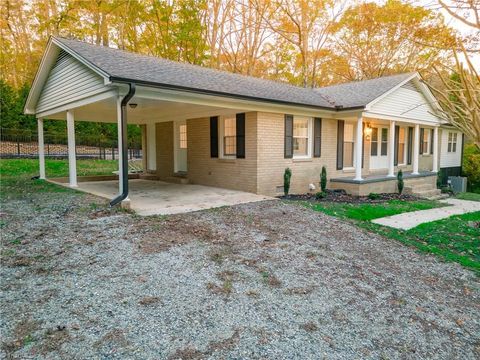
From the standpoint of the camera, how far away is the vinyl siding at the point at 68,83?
8383mm

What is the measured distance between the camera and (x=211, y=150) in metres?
11.4

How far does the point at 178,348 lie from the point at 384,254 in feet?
12.8

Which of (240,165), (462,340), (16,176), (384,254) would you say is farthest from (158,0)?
(462,340)

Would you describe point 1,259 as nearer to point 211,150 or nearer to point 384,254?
point 384,254

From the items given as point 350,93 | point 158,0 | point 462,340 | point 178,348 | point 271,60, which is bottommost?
point 462,340

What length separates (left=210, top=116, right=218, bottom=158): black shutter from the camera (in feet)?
36.4

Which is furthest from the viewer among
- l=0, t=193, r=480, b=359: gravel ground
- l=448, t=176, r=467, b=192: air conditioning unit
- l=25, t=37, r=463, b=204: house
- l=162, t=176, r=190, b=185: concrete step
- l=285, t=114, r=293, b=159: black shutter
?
l=448, t=176, r=467, b=192: air conditioning unit

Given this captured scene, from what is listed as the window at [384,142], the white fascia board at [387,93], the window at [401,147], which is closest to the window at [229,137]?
the white fascia board at [387,93]

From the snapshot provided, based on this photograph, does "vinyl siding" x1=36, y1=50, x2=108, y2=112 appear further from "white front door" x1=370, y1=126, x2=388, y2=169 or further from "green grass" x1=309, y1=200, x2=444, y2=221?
"white front door" x1=370, y1=126, x2=388, y2=169

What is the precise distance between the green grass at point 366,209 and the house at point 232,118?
172 cm

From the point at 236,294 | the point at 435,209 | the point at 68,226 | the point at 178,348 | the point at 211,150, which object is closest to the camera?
the point at 178,348

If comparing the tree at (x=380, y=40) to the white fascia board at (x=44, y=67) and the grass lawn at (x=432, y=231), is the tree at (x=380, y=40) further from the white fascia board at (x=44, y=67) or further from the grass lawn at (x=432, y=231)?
the white fascia board at (x=44, y=67)

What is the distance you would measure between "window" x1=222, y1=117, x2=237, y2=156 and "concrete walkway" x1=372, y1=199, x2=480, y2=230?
194 inches

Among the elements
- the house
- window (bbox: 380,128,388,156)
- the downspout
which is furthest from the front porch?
the downspout
